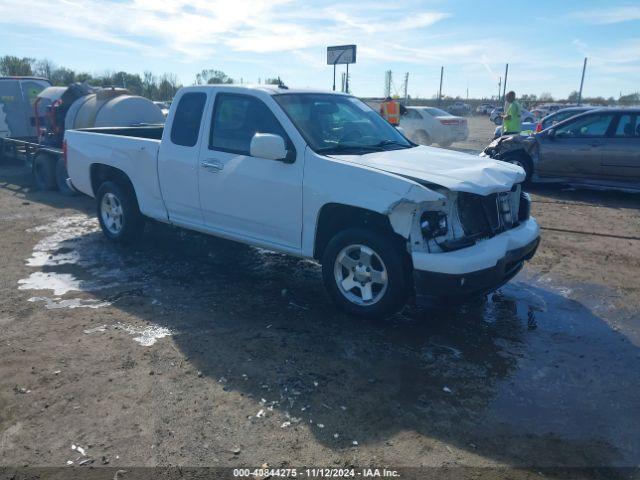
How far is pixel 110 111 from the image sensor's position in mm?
11039

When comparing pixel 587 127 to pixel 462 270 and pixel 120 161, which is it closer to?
pixel 462 270

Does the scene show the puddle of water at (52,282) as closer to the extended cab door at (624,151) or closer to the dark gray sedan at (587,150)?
the dark gray sedan at (587,150)

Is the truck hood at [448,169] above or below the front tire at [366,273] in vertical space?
above

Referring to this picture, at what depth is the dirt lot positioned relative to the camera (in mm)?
3096

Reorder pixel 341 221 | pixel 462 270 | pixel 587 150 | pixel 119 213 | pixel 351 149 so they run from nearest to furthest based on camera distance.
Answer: pixel 462 270, pixel 341 221, pixel 351 149, pixel 119 213, pixel 587 150

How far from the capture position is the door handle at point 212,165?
540 centimetres

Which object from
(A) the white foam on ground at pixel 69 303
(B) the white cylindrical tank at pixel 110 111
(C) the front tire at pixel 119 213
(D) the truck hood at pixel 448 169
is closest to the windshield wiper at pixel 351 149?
(D) the truck hood at pixel 448 169

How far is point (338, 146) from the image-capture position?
505 centimetres

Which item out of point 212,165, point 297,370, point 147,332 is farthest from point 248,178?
point 297,370

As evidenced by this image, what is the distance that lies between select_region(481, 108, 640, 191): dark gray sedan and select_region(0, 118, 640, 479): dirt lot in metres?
4.31

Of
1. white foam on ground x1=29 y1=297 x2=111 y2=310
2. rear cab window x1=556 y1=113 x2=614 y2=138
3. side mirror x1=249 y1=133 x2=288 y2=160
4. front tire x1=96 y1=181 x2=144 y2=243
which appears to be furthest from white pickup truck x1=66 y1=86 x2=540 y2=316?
rear cab window x1=556 y1=113 x2=614 y2=138

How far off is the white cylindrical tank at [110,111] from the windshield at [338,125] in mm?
6865

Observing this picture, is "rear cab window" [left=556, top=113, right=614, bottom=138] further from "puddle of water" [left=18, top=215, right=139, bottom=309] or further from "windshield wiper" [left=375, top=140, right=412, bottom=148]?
"puddle of water" [left=18, top=215, right=139, bottom=309]

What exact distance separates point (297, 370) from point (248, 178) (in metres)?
2.04
